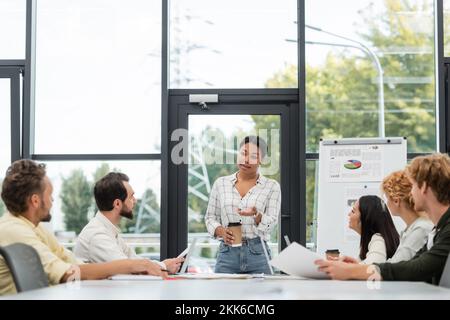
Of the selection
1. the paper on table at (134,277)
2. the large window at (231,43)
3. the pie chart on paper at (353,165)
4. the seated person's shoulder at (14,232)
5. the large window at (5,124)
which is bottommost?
the paper on table at (134,277)

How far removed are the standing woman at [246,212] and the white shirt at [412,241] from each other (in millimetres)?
1440

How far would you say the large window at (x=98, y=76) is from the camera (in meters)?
6.21

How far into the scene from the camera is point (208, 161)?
20.2ft

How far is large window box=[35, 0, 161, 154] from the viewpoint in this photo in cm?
621

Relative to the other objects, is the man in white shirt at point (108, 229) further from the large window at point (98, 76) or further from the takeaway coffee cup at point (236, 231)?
the large window at point (98, 76)

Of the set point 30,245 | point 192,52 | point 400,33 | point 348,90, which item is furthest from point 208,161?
point 30,245

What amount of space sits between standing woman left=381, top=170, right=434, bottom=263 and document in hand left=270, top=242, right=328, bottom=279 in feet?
2.07

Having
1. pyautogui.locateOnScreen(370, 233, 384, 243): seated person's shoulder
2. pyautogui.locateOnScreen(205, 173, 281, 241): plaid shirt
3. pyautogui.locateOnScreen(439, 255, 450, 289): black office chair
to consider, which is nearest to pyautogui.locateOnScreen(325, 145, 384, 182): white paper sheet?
pyautogui.locateOnScreen(205, 173, 281, 241): plaid shirt

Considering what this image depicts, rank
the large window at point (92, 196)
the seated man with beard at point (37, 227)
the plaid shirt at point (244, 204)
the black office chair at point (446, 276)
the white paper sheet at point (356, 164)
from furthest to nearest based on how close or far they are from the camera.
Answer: the large window at point (92, 196)
the white paper sheet at point (356, 164)
the plaid shirt at point (244, 204)
the seated man with beard at point (37, 227)
the black office chair at point (446, 276)

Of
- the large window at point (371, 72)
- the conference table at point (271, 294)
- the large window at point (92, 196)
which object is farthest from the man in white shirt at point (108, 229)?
the large window at point (371, 72)

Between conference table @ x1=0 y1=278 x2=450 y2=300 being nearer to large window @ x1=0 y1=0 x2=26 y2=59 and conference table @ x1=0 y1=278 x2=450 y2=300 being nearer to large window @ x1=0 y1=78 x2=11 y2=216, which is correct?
large window @ x1=0 y1=78 x2=11 y2=216

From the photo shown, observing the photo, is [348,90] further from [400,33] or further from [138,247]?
[138,247]

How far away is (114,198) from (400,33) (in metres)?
3.55

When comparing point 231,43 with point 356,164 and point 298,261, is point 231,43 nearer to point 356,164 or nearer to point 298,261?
point 356,164
